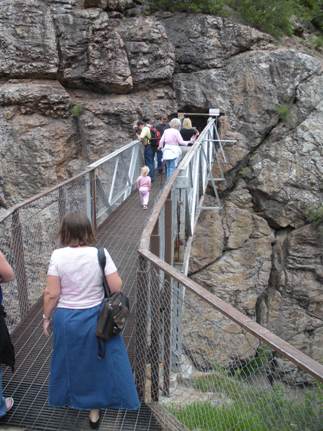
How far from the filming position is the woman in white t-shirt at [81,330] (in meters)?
2.70

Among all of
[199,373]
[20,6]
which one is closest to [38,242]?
[199,373]

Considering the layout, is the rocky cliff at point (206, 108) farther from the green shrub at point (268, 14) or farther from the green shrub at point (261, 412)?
the green shrub at point (261, 412)

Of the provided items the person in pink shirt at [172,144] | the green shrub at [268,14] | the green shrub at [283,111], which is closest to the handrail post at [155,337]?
the person in pink shirt at [172,144]

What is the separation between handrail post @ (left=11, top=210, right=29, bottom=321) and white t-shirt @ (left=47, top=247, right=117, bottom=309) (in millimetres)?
1907

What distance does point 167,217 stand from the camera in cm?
486

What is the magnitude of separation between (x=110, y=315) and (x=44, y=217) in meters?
3.41

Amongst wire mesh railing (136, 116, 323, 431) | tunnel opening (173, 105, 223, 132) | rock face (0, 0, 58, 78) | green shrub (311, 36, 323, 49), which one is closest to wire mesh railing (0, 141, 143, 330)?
wire mesh railing (136, 116, 323, 431)

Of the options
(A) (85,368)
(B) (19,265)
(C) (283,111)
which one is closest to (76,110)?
(C) (283,111)

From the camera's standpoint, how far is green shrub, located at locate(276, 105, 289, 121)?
13.3 metres

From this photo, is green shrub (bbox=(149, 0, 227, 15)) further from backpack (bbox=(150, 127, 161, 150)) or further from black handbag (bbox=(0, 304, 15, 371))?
black handbag (bbox=(0, 304, 15, 371))

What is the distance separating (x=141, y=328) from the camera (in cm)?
341

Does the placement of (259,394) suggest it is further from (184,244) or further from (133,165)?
(133,165)

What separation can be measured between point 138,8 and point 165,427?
1430cm

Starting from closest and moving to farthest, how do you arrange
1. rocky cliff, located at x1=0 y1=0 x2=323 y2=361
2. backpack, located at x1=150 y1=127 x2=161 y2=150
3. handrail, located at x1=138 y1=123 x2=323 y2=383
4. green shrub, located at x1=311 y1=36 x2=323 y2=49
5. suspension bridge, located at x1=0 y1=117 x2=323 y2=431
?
1. handrail, located at x1=138 y1=123 x2=323 y2=383
2. suspension bridge, located at x1=0 y1=117 x2=323 y2=431
3. backpack, located at x1=150 y1=127 x2=161 y2=150
4. rocky cliff, located at x1=0 y1=0 x2=323 y2=361
5. green shrub, located at x1=311 y1=36 x2=323 y2=49
